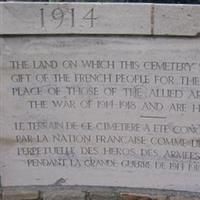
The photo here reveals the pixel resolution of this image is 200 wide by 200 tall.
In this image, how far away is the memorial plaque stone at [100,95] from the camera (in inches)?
132

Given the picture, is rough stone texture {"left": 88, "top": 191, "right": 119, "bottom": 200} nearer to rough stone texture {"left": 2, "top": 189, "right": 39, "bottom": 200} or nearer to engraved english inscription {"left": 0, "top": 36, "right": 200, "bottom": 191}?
engraved english inscription {"left": 0, "top": 36, "right": 200, "bottom": 191}

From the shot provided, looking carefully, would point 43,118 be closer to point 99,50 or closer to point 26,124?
point 26,124

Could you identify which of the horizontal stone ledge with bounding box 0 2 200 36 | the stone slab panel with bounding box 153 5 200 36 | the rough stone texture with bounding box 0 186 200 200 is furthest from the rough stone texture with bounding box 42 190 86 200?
the stone slab panel with bounding box 153 5 200 36

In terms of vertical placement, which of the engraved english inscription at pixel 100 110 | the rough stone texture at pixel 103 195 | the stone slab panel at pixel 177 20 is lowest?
the rough stone texture at pixel 103 195

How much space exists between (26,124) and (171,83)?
101cm

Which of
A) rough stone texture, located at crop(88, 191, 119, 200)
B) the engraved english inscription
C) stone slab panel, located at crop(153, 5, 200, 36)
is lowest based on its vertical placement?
rough stone texture, located at crop(88, 191, 119, 200)

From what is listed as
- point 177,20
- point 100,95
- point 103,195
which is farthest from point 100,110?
point 177,20

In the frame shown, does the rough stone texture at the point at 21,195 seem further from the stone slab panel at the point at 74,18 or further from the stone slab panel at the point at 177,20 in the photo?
the stone slab panel at the point at 177,20

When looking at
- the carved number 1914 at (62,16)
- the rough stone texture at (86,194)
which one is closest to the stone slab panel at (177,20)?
the carved number 1914 at (62,16)

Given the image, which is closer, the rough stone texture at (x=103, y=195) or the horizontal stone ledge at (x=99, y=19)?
the horizontal stone ledge at (x=99, y=19)

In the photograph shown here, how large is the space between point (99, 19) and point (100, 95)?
50 centimetres

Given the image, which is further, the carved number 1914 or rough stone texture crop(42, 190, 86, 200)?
rough stone texture crop(42, 190, 86, 200)

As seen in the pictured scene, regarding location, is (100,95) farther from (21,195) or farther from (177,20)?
(21,195)

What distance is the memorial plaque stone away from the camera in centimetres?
334
